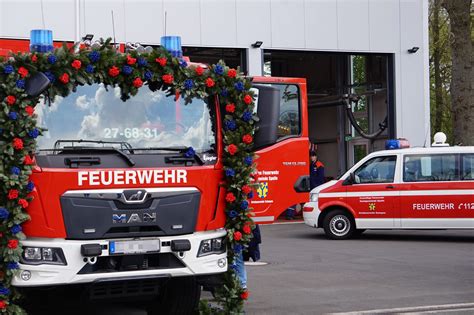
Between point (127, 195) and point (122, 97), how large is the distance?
3.15ft

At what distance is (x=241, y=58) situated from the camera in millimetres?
22938

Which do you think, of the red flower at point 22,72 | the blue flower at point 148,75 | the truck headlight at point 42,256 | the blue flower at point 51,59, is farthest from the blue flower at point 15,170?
the blue flower at point 148,75

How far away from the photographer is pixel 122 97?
7.60m

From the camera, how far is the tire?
17.1 meters

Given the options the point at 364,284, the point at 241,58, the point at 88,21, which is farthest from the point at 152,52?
the point at 241,58

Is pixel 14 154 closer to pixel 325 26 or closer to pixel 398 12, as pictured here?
pixel 325 26

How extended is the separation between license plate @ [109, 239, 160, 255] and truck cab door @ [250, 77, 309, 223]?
2.80 m

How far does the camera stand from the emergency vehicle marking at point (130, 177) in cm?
722

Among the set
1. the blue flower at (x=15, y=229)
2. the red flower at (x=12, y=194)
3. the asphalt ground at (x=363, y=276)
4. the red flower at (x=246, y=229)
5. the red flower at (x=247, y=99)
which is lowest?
the asphalt ground at (x=363, y=276)

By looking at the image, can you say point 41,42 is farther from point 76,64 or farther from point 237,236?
point 237,236

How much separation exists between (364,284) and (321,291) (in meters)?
0.87

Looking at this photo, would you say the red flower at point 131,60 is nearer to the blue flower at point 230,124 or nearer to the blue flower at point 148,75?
the blue flower at point 148,75

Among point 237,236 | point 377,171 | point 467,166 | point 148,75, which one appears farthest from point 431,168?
point 148,75

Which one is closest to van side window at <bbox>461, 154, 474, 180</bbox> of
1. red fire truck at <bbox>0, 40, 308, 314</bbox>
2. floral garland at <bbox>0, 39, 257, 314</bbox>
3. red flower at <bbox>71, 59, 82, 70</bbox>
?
red fire truck at <bbox>0, 40, 308, 314</bbox>
